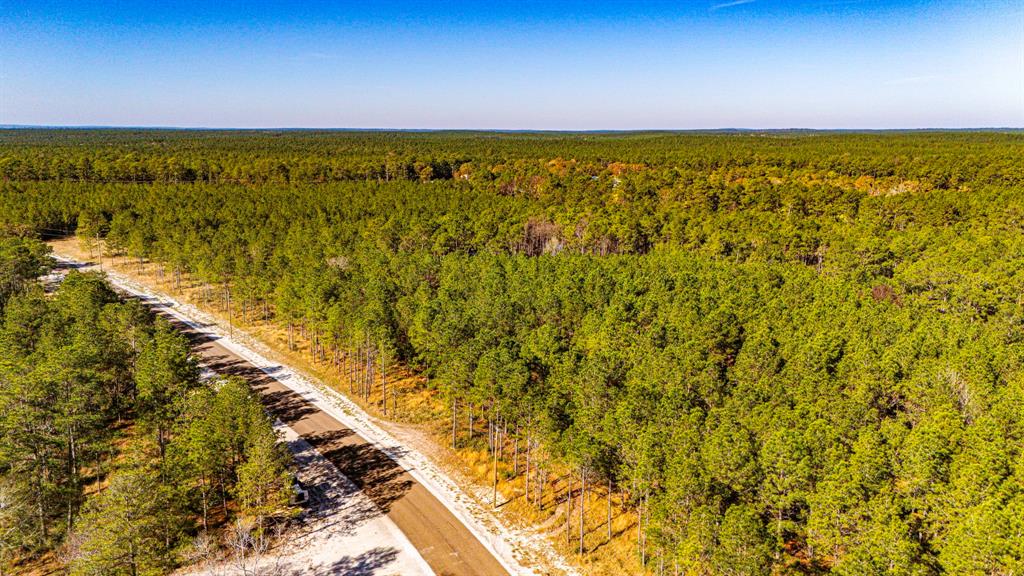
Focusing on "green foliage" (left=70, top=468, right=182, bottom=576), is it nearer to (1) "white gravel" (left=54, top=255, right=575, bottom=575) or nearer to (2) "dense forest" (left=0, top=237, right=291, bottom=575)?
(2) "dense forest" (left=0, top=237, right=291, bottom=575)

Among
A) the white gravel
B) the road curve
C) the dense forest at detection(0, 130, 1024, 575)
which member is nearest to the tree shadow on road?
the white gravel

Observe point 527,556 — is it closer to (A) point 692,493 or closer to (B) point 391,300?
(A) point 692,493

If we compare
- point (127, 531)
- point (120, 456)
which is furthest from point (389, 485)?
point (120, 456)

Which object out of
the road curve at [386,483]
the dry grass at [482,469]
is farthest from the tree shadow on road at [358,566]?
the dry grass at [482,469]

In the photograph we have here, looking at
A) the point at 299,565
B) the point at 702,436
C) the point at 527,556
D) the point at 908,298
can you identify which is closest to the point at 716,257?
the point at 908,298

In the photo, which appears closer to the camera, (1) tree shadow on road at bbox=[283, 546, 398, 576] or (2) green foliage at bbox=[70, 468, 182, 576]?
(2) green foliage at bbox=[70, 468, 182, 576]

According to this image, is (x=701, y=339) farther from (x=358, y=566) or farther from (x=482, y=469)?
(x=358, y=566)
